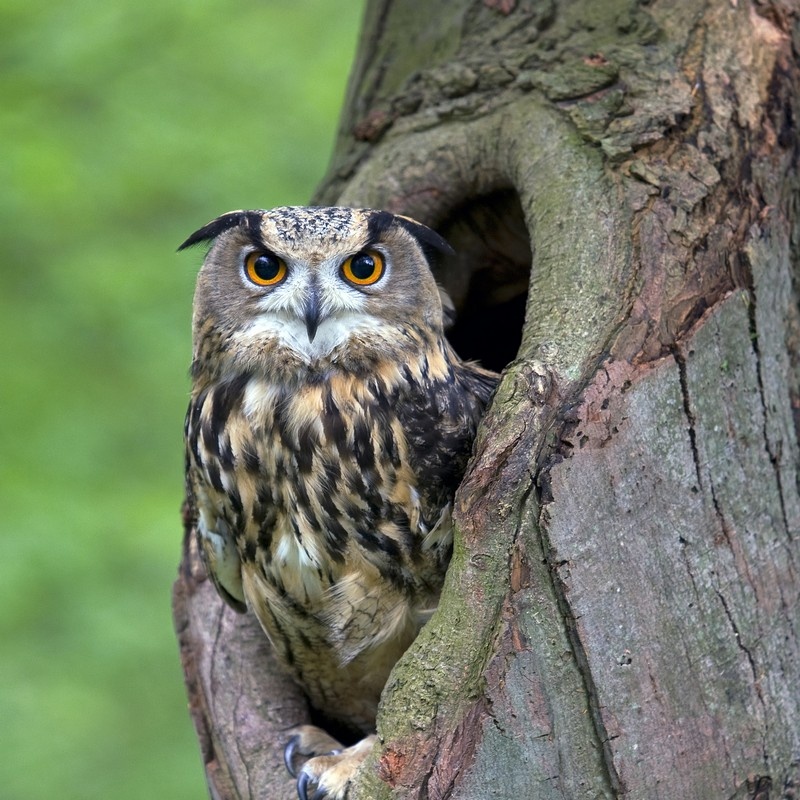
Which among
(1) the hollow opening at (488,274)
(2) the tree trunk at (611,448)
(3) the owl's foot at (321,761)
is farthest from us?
(1) the hollow opening at (488,274)

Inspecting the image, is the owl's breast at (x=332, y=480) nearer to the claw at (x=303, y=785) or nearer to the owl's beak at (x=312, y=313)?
the owl's beak at (x=312, y=313)

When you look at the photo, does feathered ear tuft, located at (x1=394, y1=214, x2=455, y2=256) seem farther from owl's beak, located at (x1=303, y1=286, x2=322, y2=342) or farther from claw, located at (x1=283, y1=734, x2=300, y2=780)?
claw, located at (x1=283, y1=734, x2=300, y2=780)

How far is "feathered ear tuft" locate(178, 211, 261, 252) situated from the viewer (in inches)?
84.8

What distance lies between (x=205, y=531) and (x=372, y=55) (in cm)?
167

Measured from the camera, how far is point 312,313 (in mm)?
2027

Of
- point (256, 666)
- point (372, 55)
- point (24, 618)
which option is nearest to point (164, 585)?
point (24, 618)

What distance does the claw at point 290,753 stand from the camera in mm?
2230

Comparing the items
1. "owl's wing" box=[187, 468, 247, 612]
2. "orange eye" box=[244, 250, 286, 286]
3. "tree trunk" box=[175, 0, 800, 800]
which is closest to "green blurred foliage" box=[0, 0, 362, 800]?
"tree trunk" box=[175, 0, 800, 800]

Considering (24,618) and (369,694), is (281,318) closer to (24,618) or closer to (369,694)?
(369,694)

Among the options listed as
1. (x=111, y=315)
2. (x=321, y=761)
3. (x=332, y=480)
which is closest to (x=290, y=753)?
(x=321, y=761)

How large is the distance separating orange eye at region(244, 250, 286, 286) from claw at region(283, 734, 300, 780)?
103 centimetres

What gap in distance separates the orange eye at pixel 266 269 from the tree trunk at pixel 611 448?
0.53 metres

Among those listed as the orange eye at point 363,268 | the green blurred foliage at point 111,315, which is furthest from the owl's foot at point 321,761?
the green blurred foliage at point 111,315

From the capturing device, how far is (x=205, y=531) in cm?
226
